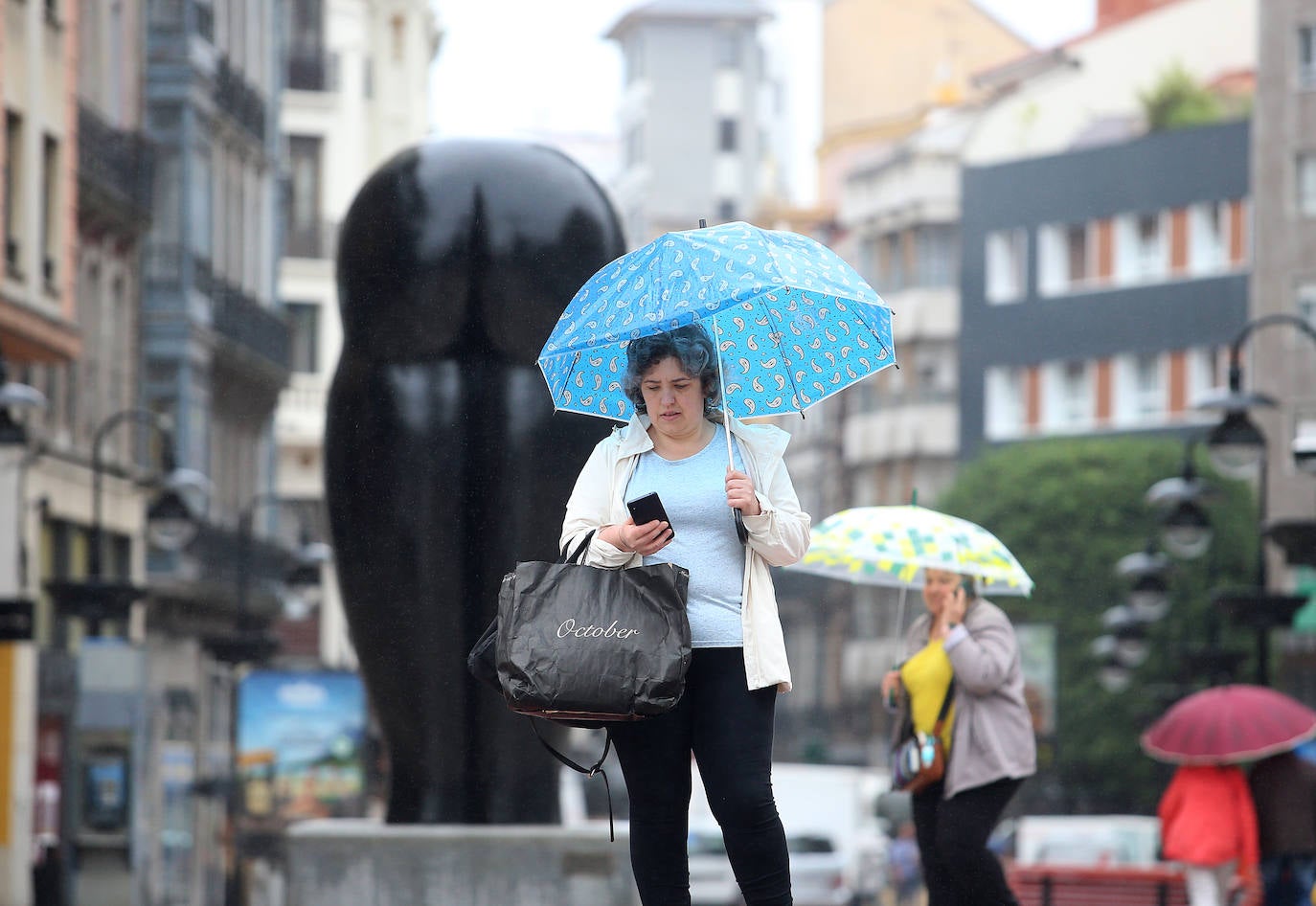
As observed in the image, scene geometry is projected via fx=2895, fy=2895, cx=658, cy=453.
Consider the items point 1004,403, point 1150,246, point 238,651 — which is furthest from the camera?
point 1004,403

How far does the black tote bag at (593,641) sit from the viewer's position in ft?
20.5

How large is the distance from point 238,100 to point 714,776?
46.0 meters

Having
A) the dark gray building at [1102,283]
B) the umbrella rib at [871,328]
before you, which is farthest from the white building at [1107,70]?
the umbrella rib at [871,328]

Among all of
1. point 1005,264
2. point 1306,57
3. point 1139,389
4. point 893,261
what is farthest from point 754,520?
point 893,261

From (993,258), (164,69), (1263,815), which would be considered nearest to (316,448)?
(993,258)

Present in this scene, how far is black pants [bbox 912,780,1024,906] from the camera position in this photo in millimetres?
8852

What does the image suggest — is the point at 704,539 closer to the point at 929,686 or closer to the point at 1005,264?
the point at 929,686

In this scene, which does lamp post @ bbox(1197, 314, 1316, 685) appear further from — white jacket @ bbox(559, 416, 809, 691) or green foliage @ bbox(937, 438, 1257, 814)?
green foliage @ bbox(937, 438, 1257, 814)

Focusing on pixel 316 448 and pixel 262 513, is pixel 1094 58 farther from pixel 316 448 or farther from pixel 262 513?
pixel 262 513

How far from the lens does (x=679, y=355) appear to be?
6.68 meters

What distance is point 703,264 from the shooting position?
22.4 feet

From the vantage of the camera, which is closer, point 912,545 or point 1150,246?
point 912,545

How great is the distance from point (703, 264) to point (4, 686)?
1119 inches

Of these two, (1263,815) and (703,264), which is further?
(1263,815)
